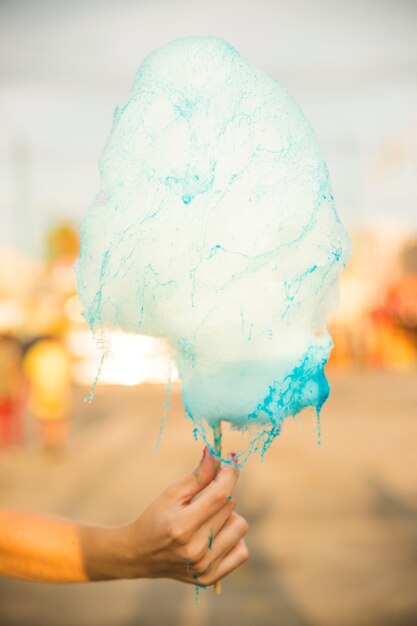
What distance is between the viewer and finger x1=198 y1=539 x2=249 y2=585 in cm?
111

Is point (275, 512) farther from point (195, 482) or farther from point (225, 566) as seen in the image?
point (195, 482)

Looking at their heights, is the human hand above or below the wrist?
above

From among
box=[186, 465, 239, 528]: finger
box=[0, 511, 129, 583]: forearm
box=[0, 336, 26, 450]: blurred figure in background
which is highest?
box=[186, 465, 239, 528]: finger

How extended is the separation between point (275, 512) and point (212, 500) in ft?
11.4

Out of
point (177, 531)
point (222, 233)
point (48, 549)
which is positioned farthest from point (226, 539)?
point (222, 233)

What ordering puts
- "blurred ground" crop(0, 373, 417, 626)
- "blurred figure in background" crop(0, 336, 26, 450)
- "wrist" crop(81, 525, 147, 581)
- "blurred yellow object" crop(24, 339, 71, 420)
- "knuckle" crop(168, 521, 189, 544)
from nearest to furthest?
"knuckle" crop(168, 521, 189, 544) → "wrist" crop(81, 525, 147, 581) → "blurred ground" crop(0, 373, 417, 626) → "blurred figure in background" crop(0, 336, 26, 450) → "blurred yellow object" crop(24, 339, 71, 420)

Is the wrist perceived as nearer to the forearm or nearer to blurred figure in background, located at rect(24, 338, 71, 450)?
the forearm

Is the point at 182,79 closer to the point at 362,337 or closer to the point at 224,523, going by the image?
the point at 224,523

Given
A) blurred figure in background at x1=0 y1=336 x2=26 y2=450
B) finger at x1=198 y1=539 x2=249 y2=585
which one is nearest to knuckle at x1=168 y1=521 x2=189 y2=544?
finger at x1=198 y1=539 x2=249 y2=585

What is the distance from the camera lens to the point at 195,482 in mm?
1075

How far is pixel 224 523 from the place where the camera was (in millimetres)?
1119

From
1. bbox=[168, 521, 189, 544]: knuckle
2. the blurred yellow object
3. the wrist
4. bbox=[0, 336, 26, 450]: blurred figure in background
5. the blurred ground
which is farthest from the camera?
the blurred yellow object

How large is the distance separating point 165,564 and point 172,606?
7.22 ft

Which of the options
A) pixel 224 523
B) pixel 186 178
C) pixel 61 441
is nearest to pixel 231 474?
pixel 224 523
